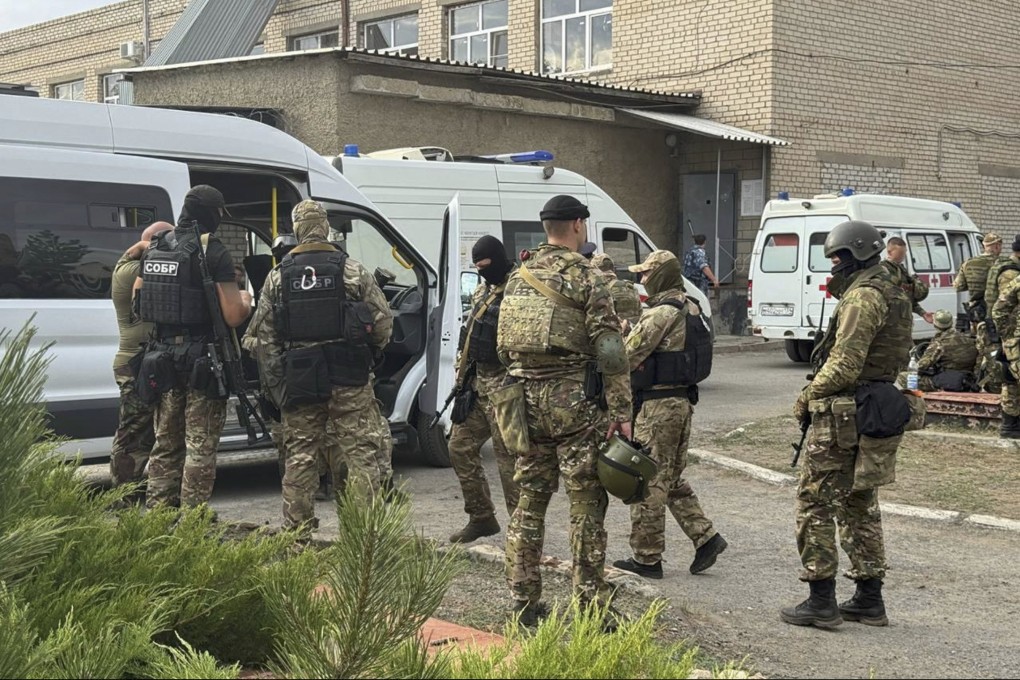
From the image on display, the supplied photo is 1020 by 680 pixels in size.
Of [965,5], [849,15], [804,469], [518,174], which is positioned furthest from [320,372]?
[965,5]

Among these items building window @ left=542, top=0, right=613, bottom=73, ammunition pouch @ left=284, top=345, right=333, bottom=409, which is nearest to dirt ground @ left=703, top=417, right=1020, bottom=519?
ammunition pouch @ left=284, top=345, right=333, bottom=409

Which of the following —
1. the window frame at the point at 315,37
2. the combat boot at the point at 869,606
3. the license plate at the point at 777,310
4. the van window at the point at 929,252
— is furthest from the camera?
the window frame at the point at 315,37

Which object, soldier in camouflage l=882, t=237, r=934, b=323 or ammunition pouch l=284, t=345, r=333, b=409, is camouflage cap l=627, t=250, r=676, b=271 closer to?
soldier in camouflage l=882, t=237, r=934, b=323

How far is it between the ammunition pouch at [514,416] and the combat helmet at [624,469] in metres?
0.34

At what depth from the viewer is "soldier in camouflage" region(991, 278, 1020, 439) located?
926 centimetres

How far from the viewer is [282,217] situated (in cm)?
860

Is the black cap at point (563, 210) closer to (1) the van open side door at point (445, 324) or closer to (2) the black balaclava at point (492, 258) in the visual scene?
(2) the black balaclava at point (492, 258)

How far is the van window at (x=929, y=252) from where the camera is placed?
634 inches

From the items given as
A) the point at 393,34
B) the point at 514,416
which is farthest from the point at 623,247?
the point at 393,34

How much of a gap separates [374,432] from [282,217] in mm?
3253

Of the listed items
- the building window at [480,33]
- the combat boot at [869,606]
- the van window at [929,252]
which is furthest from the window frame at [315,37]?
the combat boot at [869,606]

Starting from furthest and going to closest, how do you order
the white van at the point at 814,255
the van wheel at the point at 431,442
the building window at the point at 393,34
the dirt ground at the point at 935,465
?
the building window at the point at 393,34
the white van at the point at 814,255
the van wheel at the point at 431,442
the dirt ground at the point at 935,465

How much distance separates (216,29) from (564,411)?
2068cm

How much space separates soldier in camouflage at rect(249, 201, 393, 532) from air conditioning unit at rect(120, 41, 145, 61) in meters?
23.1
